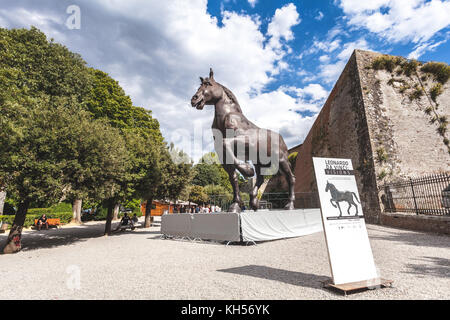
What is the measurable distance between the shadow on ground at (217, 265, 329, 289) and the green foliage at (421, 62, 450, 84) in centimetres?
2119

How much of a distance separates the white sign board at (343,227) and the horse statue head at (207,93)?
214 inches

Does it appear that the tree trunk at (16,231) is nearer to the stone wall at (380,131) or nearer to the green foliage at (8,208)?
the stone wall at (380,131)

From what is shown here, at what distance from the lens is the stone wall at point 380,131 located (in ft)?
46.4

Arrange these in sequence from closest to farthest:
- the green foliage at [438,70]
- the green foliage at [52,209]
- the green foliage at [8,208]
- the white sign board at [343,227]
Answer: the white sign board at [343,227] → the green foliage at [438,70] → the green foliage at [52,209] → the green foliage at [8,208]

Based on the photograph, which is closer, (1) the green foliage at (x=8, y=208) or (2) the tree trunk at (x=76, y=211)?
(2) the tree trunk at (x=76, y=211)

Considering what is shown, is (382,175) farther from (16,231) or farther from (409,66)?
(16,231)

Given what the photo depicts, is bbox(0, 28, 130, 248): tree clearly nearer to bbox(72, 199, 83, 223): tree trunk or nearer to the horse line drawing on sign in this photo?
the horse line drawing on sign

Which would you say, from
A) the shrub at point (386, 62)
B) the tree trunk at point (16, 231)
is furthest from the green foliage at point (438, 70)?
the tree trunk at point (16, 231)

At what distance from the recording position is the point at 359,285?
10.9 ft

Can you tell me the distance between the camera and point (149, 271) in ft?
16.4

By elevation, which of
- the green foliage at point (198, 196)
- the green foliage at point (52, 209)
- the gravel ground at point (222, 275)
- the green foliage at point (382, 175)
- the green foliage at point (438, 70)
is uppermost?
the green foliage at point (438, 70)

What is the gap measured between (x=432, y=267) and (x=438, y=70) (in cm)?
2005
